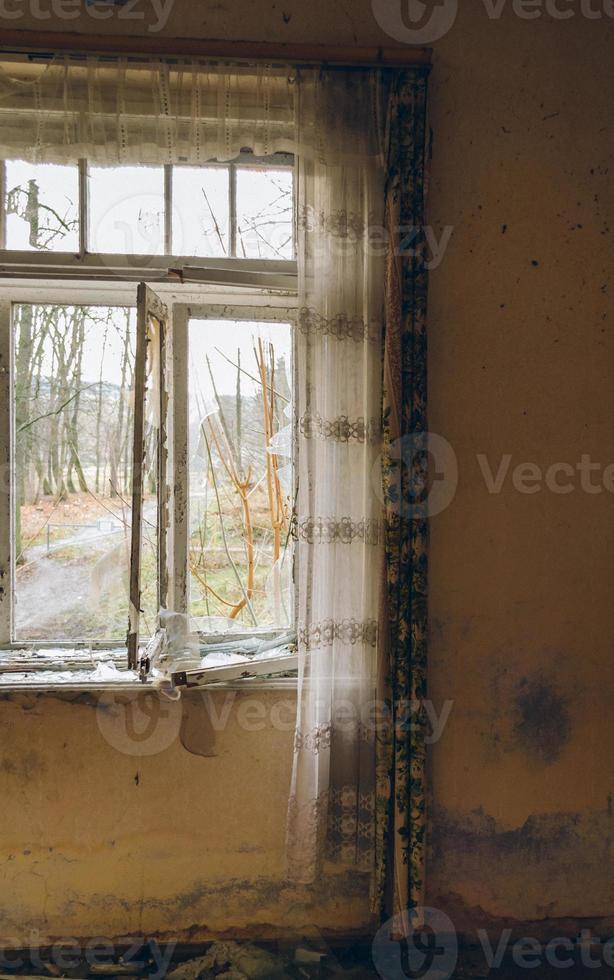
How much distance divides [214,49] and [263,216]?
1.54 feet

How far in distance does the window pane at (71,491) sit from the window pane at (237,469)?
0.20 meters

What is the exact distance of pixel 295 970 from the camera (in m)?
1.91

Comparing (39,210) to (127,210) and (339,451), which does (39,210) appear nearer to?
(127,210)

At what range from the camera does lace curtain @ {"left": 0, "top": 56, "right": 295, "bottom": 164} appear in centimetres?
189

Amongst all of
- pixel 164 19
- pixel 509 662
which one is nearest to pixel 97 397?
pixel 164 19

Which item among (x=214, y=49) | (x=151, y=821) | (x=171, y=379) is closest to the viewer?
(x=214, y=49)
